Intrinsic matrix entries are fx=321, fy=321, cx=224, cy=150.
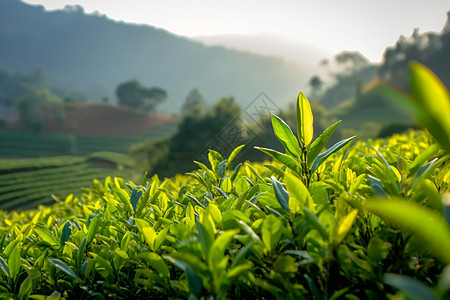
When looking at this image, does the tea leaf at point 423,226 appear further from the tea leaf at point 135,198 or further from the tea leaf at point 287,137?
the tea leaf at point 135,198

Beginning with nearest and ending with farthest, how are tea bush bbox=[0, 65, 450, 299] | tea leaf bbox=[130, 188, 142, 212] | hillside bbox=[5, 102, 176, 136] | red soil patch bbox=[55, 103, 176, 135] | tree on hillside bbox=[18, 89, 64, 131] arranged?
tea bush bbox=[0, 65, 450, 299], tea leaf bbox=[130, 188, 142, 212], tree on hillside bbox=[18, 89, 64, 131], hillside bbox=[5, 102, 176, 136], red soil patch bbox=[55, 103, 176, 135]

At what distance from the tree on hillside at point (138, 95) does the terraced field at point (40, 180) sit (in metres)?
37.4

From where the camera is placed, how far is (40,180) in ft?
95.5

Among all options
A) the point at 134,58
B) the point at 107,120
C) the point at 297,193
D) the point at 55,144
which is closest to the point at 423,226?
the point at 297,193

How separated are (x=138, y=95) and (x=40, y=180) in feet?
162

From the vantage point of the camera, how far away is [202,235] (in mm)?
612

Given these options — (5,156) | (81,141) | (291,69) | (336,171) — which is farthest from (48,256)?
(291,69)

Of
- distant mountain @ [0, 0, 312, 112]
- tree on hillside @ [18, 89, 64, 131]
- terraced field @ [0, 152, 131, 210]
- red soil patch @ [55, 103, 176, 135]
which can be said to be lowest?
terraced field @ [0, 152, 131, 210]

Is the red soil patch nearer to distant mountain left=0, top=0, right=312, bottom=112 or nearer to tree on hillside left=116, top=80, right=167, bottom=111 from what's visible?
tree on hillside left=116, top=80, right=167, bottom=111

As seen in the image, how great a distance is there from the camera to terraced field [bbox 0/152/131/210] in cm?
2445

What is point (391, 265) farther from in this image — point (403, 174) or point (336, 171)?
point (336, 171)

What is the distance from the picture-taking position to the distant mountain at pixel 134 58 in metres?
133

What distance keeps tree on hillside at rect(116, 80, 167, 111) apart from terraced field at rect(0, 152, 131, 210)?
37.4m

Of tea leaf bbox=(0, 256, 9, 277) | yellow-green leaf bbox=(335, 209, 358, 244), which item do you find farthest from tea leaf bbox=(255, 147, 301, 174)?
tea leaf bbox=(0, 256, 9, 277)
